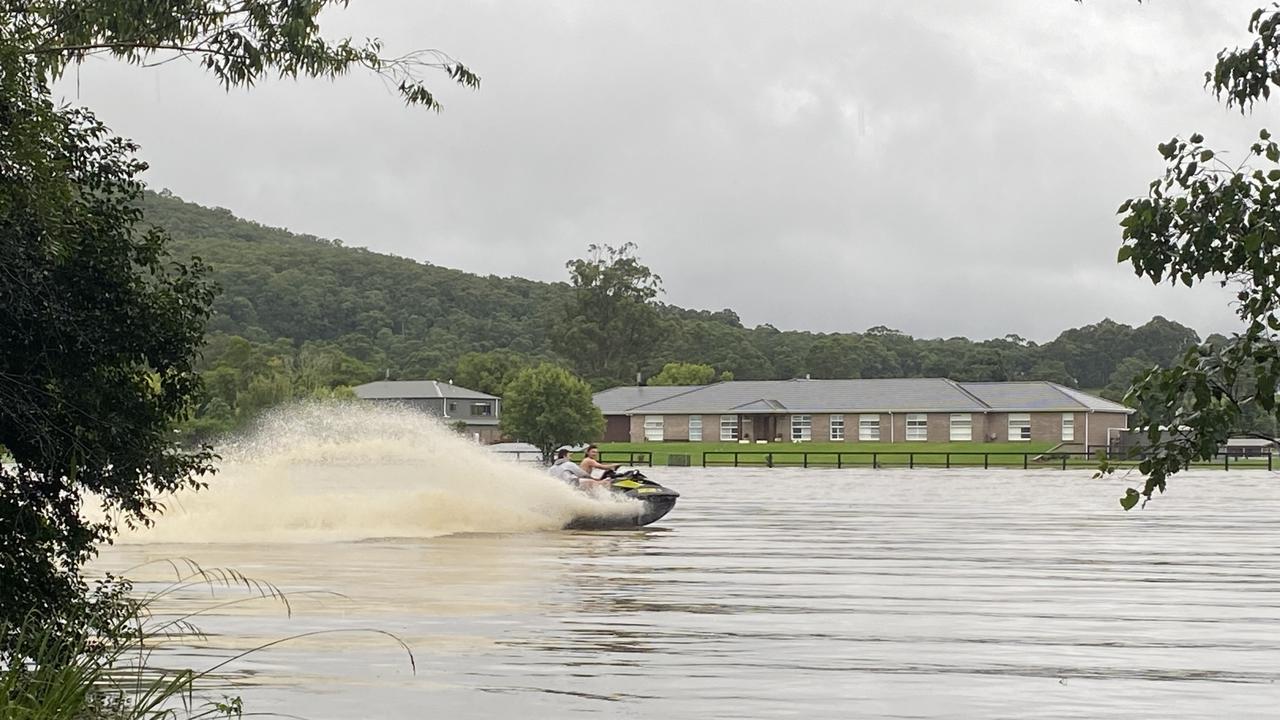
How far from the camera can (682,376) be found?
15325 centimetres

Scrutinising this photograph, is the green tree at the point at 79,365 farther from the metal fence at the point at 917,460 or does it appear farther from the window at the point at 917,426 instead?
the window at the point at 917,426

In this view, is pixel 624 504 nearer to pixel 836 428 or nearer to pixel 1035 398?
pixel 1035 398

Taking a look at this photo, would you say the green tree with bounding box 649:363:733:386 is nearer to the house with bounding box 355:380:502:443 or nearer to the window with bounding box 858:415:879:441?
the house with bounding box 355:380:502:443

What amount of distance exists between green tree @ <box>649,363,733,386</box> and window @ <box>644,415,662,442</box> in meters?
26.1

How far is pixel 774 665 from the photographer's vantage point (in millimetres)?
14680

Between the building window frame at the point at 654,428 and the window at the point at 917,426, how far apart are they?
18110 mm

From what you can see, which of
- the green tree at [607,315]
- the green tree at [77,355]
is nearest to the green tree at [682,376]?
the green tree at [607,315]

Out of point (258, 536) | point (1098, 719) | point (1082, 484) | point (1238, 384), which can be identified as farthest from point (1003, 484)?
point (1238, 384)

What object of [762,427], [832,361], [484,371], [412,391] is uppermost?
[832,361]

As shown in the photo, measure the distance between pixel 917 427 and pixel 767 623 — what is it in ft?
331

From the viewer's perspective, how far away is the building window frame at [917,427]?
→ 116688mm

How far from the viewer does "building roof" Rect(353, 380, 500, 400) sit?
139m

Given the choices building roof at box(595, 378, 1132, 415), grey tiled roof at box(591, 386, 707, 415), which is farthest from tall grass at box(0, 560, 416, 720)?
grey tiled roof at box(591, 386, 707, 415)

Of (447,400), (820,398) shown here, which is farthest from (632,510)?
(447,400)
